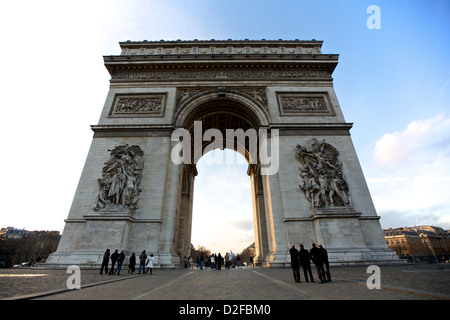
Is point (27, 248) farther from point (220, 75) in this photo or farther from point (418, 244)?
point (418, 244)

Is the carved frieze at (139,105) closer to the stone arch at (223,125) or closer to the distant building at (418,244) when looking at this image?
the stone arch at (223,125)

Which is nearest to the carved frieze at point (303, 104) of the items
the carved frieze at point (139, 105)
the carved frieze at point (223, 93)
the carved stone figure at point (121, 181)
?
the carved frieze at point (223, 93)

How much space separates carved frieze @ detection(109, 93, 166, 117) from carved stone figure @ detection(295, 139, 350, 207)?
1007cm

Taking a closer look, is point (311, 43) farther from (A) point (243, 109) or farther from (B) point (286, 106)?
(A) point (243, 109)

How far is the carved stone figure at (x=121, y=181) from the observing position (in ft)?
37.0

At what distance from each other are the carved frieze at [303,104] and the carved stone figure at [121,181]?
407 inches

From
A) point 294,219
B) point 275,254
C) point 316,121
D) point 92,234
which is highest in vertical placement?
point 316,121

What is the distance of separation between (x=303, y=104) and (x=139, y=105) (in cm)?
1188

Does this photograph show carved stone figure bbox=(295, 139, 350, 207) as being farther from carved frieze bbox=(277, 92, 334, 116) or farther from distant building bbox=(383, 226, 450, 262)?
distant building bbox=(383, 226, 450, 262)

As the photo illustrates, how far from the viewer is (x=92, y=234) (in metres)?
10.5

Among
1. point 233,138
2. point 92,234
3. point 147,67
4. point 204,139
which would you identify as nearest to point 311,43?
point 233,138

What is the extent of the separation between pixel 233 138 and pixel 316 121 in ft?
25.6

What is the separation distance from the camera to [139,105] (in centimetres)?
1524
